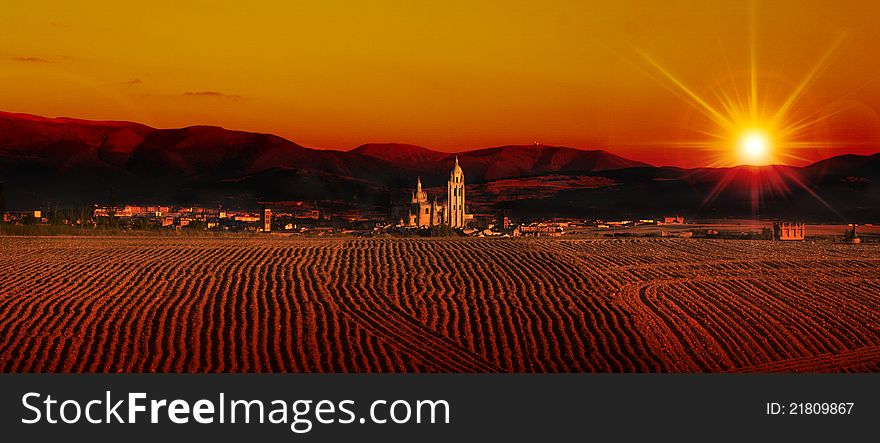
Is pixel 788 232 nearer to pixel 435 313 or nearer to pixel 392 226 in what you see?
pixel 392 226

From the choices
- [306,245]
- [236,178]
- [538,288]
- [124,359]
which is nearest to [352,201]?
[236,178]

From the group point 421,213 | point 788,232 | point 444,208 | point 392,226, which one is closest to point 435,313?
point 788,232

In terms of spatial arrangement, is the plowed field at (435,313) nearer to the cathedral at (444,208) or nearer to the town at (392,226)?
the town at (392,226)

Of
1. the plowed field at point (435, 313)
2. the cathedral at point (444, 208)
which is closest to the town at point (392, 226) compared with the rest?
the cathedral at point (444, 208)

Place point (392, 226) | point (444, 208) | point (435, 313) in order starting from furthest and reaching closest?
1. point (444, 208)
2. point (392, 226)
3. point (435, 313)

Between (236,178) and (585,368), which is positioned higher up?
(236,178)

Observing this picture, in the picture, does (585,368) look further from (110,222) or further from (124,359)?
(110,222)

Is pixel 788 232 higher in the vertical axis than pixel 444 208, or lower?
lower
